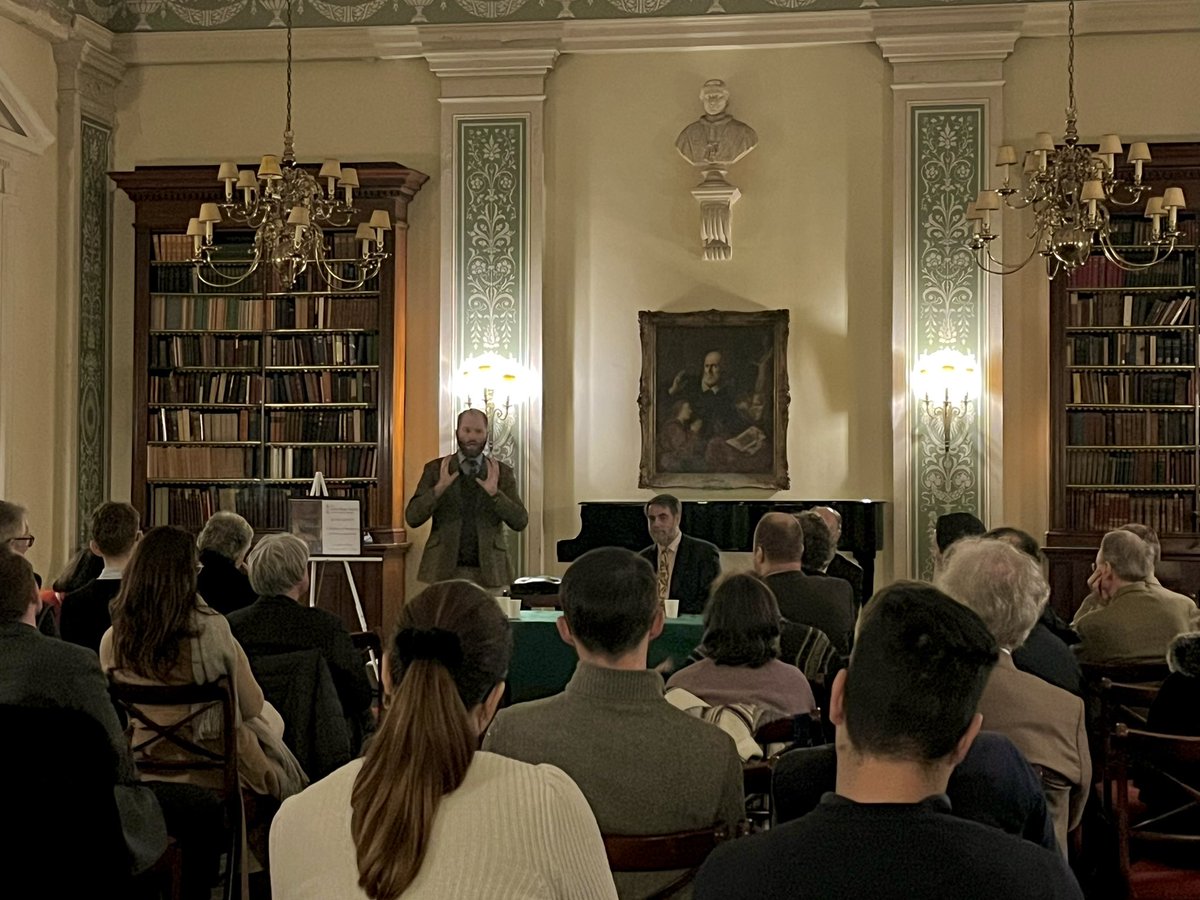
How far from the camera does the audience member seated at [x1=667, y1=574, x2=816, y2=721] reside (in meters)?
3.93

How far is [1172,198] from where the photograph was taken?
7.46m

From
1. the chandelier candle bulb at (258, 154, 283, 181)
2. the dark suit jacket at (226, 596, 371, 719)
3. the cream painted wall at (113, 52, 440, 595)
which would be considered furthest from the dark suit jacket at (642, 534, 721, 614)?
the cream painted wall at (113, 52, 440, 595)

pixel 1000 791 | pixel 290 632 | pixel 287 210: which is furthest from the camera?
pixel 287 210

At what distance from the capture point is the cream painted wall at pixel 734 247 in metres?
9.97

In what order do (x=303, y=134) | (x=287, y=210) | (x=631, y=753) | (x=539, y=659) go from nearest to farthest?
(x=631, y=753)
(x=539, y=659)
(x=287, y=210)
(x=303, y=134)

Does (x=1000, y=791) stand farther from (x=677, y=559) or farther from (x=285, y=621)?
(x=677, y=559)

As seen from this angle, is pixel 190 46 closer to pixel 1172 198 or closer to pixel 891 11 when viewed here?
pixel 891 11

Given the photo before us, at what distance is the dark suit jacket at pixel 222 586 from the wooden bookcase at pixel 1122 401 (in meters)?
5.80

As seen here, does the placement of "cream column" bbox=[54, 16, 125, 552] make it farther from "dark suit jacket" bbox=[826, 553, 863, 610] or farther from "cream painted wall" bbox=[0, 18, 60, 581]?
"dark suit jacket" bbox=[826, 553, 863, 610]

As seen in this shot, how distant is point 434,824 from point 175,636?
2.31m

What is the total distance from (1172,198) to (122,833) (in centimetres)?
607

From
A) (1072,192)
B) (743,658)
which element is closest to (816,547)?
(743,658)

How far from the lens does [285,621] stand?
4.77m

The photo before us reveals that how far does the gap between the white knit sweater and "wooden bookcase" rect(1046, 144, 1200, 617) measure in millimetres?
7923
